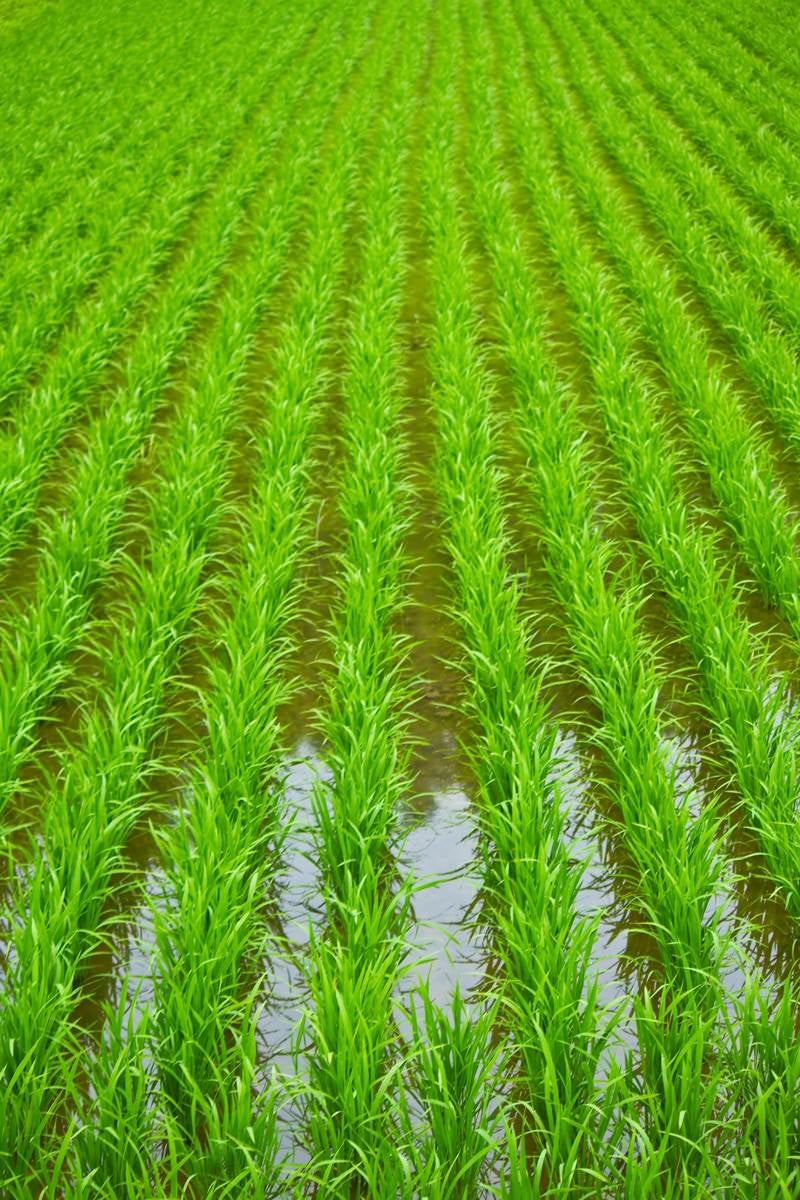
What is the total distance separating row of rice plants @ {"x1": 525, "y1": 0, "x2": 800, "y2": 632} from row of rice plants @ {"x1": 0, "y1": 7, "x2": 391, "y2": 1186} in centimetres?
196

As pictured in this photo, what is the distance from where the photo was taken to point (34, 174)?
32.9 feet

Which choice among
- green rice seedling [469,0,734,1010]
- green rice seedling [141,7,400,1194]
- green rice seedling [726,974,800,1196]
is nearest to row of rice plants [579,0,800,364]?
green rice seedling [469,0,734,1010]

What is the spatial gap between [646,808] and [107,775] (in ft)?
4.51

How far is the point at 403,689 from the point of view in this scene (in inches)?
147

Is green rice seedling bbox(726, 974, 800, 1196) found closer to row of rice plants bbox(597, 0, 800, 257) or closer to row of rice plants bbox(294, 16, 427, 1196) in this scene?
row of rice plants bbox(294, 16, 427, 1196)

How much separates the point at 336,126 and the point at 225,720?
9.43 metres

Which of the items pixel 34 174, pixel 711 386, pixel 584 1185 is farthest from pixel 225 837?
pixel 34 174

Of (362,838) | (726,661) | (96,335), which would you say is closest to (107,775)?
(362,838)

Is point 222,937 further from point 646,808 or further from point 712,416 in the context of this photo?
point 712,416

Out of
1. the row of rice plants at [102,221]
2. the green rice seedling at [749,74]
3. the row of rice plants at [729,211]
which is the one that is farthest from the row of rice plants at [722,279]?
the row of rice plants at [102,221]

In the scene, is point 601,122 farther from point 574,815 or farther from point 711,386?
point 574,815

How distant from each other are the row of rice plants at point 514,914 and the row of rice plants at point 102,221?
2.68 metres

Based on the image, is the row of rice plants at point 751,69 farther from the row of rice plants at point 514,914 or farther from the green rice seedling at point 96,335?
the row of rice plants at point 514,914

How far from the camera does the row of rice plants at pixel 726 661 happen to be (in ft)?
A: 7.33
